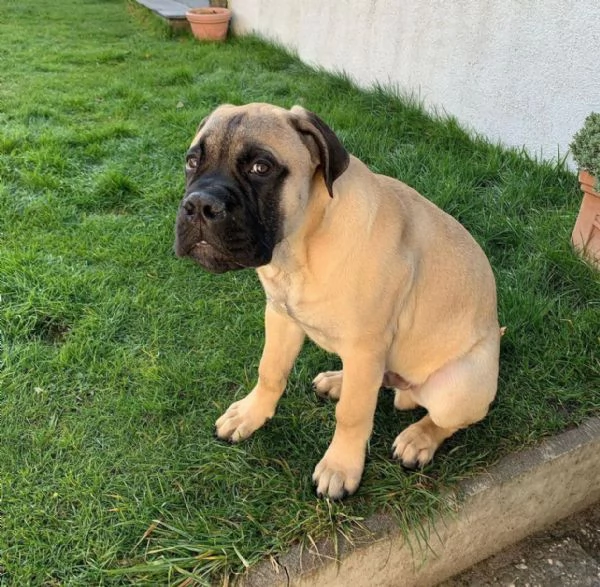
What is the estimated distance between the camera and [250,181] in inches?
76.5

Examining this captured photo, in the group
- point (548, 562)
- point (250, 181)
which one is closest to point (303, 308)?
point (250, 181)

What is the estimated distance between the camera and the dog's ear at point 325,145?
6.45ft

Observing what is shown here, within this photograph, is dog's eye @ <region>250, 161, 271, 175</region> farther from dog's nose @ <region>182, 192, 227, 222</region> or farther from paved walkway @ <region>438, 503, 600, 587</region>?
paved walkway @ <region>438, 503, 600, 587</region>

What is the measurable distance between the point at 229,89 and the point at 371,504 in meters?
5.05

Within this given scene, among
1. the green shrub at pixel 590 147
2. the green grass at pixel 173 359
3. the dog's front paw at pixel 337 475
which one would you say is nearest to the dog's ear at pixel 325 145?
the dog's front paw at pixel 337 475

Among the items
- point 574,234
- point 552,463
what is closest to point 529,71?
point 574,234

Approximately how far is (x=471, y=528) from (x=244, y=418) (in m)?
0.99

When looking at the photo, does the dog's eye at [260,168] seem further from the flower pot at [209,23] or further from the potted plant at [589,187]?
the flower pot at [209,23]

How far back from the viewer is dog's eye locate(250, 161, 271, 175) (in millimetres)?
1938

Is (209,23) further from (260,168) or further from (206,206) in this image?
(206,206)

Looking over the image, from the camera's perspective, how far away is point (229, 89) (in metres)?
6.32

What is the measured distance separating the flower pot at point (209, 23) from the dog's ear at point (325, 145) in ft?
24.2

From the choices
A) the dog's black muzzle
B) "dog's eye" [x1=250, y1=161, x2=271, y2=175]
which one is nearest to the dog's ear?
"dog's eye" [x1=250, y1=161, x2=271, y2=175]

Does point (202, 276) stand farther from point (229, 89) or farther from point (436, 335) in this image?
point (229, 89)
